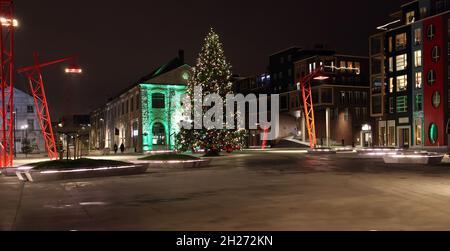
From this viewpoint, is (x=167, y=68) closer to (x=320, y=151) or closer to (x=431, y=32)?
(x=320, y=151)

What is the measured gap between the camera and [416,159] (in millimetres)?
29203

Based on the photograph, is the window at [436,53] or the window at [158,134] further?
the window at [158,134]

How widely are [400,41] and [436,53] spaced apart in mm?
8162

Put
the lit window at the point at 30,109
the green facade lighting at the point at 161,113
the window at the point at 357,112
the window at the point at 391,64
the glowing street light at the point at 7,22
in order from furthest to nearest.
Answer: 1. the window at the point at 357,112
2. the lit window at the point at 30,109
3. the window at the point at 391,64
4. the green facade lighting at the point at 161,113
5. the glowing street light at the point at 7,22

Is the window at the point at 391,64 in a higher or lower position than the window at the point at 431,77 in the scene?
higher

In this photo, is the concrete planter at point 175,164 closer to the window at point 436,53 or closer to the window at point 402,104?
the window at point 436,53

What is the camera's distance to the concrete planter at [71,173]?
21.0 metres

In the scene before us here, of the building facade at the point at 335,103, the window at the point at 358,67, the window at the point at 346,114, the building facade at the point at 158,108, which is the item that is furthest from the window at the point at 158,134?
the window at the point at 358,67

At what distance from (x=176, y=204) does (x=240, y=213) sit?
7.83 feet

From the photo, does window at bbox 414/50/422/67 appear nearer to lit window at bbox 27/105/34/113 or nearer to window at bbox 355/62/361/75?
window at bbox 355/62/361/75

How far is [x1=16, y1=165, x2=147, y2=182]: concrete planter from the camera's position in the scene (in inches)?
825

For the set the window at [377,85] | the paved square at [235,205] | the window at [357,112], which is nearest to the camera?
the paved square at [235,205]

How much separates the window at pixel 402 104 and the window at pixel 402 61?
4.20 meters

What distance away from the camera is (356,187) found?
16281 millimetres
